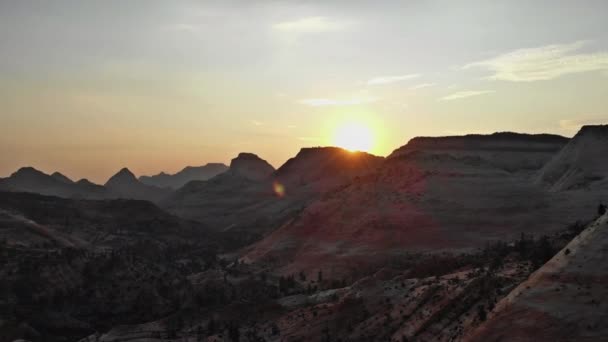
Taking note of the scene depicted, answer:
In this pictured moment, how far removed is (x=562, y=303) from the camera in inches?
862

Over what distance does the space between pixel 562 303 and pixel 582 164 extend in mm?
66335

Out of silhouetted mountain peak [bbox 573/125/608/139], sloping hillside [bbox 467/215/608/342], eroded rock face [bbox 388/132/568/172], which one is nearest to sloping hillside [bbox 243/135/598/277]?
eroded rock face [bbox 388/132/568/172]

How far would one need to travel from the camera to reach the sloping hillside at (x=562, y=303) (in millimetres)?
20531

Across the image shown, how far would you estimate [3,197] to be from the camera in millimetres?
115188

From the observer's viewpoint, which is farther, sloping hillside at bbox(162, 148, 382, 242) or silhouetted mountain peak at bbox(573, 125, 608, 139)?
sloping hillside at bbox(162, 148, 382, 242)

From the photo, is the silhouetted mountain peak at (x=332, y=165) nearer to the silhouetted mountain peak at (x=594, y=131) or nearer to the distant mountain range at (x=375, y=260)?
the distant mountain range at (x=375, y=260)

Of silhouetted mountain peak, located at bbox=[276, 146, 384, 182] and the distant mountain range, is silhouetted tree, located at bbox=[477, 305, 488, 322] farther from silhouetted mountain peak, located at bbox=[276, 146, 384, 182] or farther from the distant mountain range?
silhouetted mountain peak, located at bbox=[276, 146, 384, 182]

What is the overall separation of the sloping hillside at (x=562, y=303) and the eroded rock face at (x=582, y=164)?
2094 inches

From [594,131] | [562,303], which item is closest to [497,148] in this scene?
[594,131]

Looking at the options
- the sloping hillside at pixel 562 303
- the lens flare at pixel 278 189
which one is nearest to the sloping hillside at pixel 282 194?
the lens flare at pixel 278 189

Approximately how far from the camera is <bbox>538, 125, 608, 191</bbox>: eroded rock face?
75500mm

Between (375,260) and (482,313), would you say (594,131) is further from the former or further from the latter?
(482,313)

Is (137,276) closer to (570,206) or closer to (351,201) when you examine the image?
(351,201)

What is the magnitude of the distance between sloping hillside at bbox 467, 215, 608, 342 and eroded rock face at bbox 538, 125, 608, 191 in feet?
175
